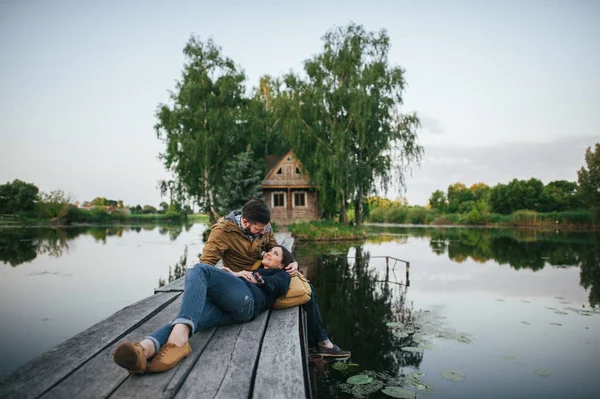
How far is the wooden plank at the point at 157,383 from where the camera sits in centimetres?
192

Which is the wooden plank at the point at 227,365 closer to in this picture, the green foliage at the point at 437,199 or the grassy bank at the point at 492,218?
the grassy bank at the point at 492,218

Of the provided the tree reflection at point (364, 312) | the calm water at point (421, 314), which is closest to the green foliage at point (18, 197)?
the calm water at point (421, 314)

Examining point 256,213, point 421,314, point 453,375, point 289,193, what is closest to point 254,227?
point 256,213

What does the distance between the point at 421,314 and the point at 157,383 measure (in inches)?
248

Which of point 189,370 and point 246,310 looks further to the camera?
point 246,310

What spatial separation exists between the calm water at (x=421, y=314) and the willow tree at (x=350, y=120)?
33.8 ft

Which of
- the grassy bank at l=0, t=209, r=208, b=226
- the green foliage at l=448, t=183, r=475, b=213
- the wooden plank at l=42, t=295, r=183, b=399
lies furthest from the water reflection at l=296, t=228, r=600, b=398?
the green foliage at l=448, t=183, r=475, b=213

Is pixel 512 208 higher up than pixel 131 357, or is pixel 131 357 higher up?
pixel 512 208

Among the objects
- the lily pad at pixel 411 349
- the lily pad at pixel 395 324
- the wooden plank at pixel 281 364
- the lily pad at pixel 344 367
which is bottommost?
the lily pad at pixel 395 324

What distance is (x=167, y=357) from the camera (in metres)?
2.24

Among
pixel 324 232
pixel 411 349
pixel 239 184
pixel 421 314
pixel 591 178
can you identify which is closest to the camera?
pixel 411 349

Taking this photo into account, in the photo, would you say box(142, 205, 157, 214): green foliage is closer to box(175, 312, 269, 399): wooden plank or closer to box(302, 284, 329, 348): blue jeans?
box(302, 284, 329, 348): blue jeans

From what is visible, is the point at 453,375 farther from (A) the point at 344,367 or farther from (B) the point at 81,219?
(B) the point at 81,219

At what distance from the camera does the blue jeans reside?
390cm
